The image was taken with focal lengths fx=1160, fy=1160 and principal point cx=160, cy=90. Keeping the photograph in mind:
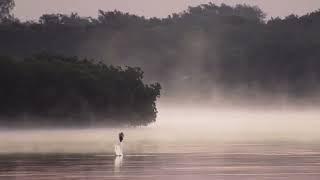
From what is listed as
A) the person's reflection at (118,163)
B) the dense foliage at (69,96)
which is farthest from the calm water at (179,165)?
the dense foliage at (69,96)

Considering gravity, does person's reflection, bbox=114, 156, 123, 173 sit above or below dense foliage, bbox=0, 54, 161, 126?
below

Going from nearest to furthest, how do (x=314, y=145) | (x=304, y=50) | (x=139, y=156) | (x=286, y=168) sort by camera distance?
(x=286, y=168) < (x=139, y=156) < (x=314, y=145) < (x=304, y=50)

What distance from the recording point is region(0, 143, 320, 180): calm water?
3778 centimetres

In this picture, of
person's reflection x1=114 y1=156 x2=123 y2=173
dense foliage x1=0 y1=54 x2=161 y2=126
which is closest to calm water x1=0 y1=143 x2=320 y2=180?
person's reflection x1=114 y1=156 x2=123 y2=173

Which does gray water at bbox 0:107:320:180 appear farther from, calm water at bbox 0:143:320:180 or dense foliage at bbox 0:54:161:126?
dense foliage at bbox 0:54:161:126

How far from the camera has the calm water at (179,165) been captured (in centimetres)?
3778

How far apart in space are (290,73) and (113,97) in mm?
92410

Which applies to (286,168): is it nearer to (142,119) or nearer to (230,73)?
(142,119)

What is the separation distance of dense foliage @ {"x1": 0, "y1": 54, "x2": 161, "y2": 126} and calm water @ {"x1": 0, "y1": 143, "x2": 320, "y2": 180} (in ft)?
145

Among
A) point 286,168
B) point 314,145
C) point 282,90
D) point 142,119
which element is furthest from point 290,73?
point 286,168

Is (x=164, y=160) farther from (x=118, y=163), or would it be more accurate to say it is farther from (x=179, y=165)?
(x=179, y=165)

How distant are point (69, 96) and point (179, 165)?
57.7 metres

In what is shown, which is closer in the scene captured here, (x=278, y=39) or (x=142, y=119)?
(x=142, y=119)

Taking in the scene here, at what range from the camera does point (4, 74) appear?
102 m
